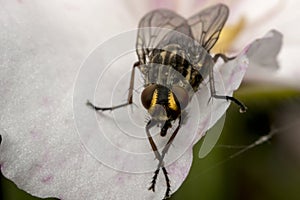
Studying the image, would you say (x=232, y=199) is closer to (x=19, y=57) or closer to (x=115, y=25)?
(x=115, y=25)

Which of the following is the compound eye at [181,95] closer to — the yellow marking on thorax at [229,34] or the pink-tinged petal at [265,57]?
the pink-tinged petal at [265,57]

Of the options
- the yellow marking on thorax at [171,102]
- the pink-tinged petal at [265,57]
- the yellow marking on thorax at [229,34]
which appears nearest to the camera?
the yellow marking on thorax at [171,102]

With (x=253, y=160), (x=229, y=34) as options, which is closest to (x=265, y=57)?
(x=229, y=34)

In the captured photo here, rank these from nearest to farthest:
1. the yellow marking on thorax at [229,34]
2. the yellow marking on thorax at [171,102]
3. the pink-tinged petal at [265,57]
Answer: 1. the yellow marking on thorax at [171,102]
2. the pink-tinged petal at [265,57]
3. the yellow marking on thorax at [229,34]

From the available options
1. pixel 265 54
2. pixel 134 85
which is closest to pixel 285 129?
pixel 265 54

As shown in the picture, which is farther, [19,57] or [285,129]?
[285,129]

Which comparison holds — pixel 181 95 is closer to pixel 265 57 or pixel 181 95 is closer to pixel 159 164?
pixel 159 164

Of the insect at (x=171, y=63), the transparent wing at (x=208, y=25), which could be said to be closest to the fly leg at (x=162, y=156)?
the insect at (x=171, y=63)
